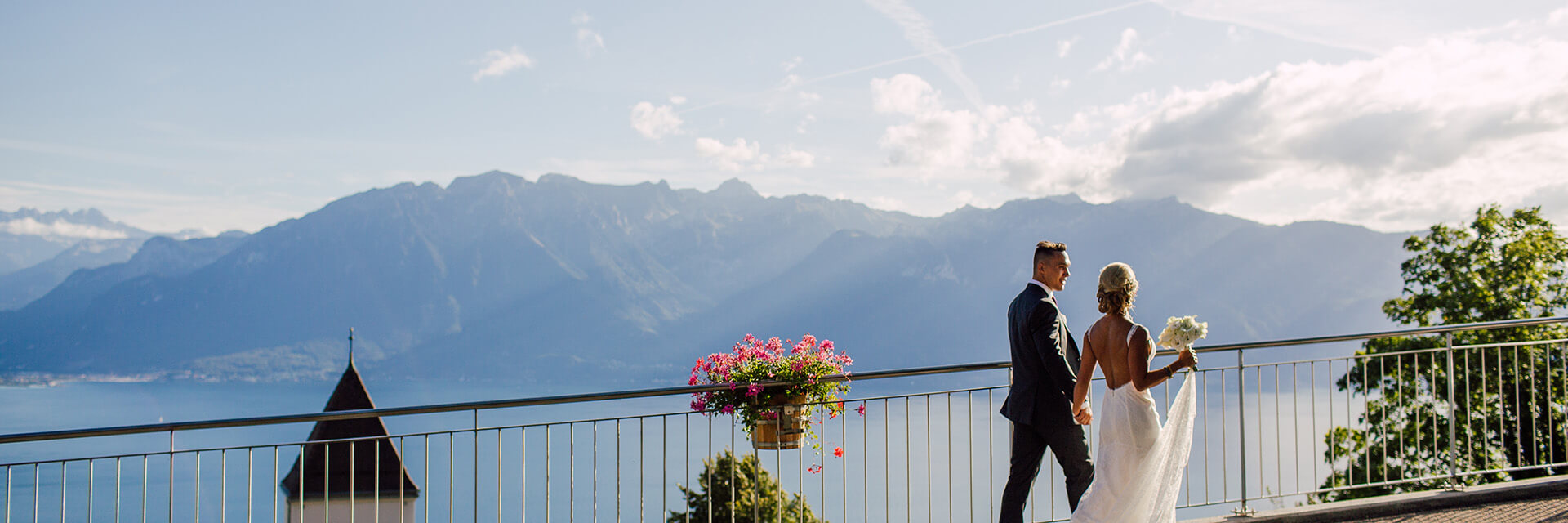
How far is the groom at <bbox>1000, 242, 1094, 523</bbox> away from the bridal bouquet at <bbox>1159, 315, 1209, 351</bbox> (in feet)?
1.35

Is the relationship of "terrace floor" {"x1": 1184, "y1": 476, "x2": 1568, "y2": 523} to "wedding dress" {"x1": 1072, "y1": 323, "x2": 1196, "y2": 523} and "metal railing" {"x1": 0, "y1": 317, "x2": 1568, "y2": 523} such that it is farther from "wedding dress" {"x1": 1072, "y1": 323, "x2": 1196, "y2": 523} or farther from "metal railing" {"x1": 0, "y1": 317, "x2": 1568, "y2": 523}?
"wedding dress" {"x1": 1072, "y1": 323, "x2": 1196, "y2": 523}

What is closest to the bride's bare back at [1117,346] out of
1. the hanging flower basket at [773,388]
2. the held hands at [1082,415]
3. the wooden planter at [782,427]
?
the held hands at [1082,415]

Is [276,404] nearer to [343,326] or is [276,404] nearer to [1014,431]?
[343,326]

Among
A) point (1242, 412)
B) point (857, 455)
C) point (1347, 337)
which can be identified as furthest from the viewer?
point (857, 455)

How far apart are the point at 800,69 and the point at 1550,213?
153 meters

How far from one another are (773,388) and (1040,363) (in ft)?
4.57

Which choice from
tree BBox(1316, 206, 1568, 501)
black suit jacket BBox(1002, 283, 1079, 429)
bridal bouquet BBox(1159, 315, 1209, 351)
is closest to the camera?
black suit jacket BBox(1002, 283, 1079, 429)

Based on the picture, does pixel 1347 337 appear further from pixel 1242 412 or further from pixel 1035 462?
pixel 1035 462

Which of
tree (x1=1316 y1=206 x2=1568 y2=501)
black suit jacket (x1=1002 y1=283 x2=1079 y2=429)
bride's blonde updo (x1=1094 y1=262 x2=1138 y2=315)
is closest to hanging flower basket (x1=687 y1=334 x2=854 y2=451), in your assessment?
black suit jacket (x1=1002 y1=283 x2=1079 y2=429)

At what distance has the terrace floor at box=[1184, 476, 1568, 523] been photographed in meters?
5.62

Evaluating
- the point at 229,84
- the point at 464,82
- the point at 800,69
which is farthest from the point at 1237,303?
the point at 229,84

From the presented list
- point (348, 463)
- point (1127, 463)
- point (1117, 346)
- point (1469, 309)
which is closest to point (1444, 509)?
point (1127, 463)

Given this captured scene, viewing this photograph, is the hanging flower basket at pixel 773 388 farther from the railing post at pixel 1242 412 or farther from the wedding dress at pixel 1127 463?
the railing post at pixel 1242 412

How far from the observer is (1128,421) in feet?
15.3
